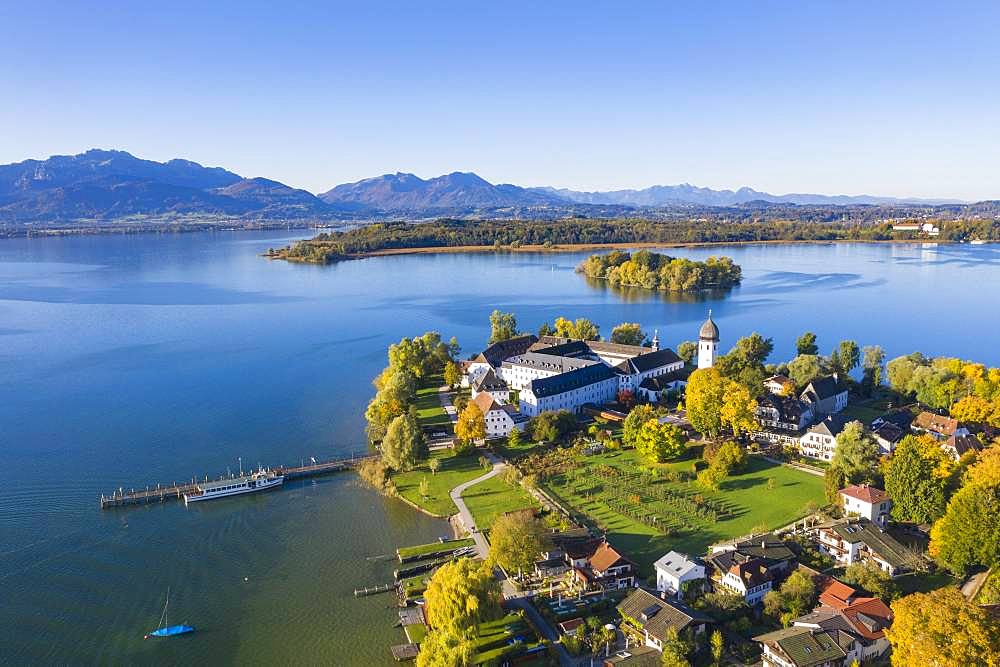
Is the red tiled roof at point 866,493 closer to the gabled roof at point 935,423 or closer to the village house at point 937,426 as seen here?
the village house at point 937,426

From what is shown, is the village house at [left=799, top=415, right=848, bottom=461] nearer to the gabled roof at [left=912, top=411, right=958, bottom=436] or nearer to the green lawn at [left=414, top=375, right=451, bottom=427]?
the gabled roof at [left=912, top=411, right=958, bottom=436]

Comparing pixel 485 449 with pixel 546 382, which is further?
pixel 546 382

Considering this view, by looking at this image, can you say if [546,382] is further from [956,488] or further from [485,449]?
[956,488]

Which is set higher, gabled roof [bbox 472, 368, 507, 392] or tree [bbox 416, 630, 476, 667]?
gabled roof [bbox 472, 368, 507, 392]

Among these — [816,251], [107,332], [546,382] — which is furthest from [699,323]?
[816,251]

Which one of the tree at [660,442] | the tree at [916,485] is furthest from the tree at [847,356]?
the tree at [916,485]

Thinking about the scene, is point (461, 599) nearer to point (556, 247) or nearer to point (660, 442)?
point (660, 442)

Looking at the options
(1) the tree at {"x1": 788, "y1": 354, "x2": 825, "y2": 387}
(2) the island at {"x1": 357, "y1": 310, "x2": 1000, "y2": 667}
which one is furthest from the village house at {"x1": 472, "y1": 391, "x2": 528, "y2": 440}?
(1) the tree at {"x1": 788, "y1": 354, "x2": 825, "y2": 387}
